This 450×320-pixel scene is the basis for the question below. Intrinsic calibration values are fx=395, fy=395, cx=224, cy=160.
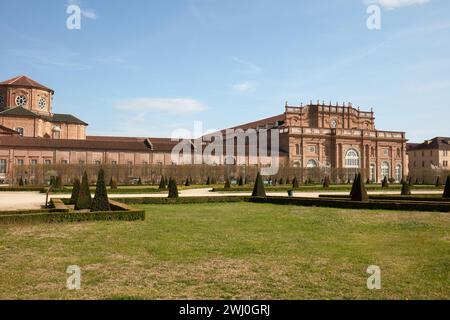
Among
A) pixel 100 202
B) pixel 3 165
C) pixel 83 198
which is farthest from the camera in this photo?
pixel 3 165

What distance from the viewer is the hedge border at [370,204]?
15688 mm

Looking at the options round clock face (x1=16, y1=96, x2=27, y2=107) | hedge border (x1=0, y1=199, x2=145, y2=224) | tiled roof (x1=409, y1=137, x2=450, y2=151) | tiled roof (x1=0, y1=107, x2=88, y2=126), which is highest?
round clock face (x1=16, y1=96, x2=27, y2=107)

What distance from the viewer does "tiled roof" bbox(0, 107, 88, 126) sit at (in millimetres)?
49625

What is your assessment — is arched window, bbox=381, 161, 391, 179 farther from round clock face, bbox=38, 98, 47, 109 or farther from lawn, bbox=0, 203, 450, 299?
lawn, bbox=0, 203, 450, 299

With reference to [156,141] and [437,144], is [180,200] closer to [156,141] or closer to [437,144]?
[156,141]

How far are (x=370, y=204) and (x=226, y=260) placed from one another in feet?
38.8

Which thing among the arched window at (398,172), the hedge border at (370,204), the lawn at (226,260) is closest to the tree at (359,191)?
the hedge border at (370,204)

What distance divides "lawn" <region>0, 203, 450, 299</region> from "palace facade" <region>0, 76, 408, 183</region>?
118 ft

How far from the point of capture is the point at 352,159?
5984 cm

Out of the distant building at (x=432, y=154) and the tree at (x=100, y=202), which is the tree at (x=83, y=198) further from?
the distant building at (x=432, y=154)

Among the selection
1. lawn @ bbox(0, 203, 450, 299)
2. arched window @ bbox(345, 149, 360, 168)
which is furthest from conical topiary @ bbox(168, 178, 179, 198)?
arched window @ bbox(345, 149, 360, 168)

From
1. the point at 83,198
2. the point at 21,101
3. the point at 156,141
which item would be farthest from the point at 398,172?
the point at 83,198

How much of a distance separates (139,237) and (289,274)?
4.46 meters
